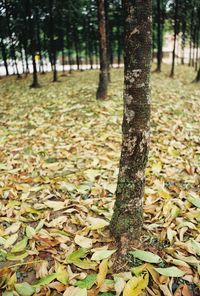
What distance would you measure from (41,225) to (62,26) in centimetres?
2043

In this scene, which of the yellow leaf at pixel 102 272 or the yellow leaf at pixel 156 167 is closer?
the yellow leaf at pixel 102 272

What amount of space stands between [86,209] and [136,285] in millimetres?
1391

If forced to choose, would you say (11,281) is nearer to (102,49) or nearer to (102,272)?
(102,272)

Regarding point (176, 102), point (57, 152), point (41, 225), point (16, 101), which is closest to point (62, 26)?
point (16, 101)

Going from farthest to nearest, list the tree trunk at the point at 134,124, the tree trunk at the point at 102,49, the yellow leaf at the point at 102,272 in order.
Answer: the tree trunk at the point at 102,49 < the yellow leaf at the point at 102,272 < the tree trunk at the point at 134,124

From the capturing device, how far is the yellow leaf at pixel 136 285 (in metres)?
2.73

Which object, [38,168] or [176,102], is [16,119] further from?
[176,102]

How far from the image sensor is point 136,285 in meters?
2.81

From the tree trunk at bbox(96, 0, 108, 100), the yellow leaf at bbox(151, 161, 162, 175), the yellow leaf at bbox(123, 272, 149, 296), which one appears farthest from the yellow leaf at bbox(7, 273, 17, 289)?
→ the tree trunk at bbox(96, 0, 108, 100)

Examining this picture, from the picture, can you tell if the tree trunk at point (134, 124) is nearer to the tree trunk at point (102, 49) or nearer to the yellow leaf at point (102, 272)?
the yellow leaf at point (102, 272)

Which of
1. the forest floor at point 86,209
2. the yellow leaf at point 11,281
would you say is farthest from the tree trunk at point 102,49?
the yellow leaf at point 11,281

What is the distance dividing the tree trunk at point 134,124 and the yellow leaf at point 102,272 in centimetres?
26

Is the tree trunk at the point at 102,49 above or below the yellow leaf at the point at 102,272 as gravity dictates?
above

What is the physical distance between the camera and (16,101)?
11.5 meters
